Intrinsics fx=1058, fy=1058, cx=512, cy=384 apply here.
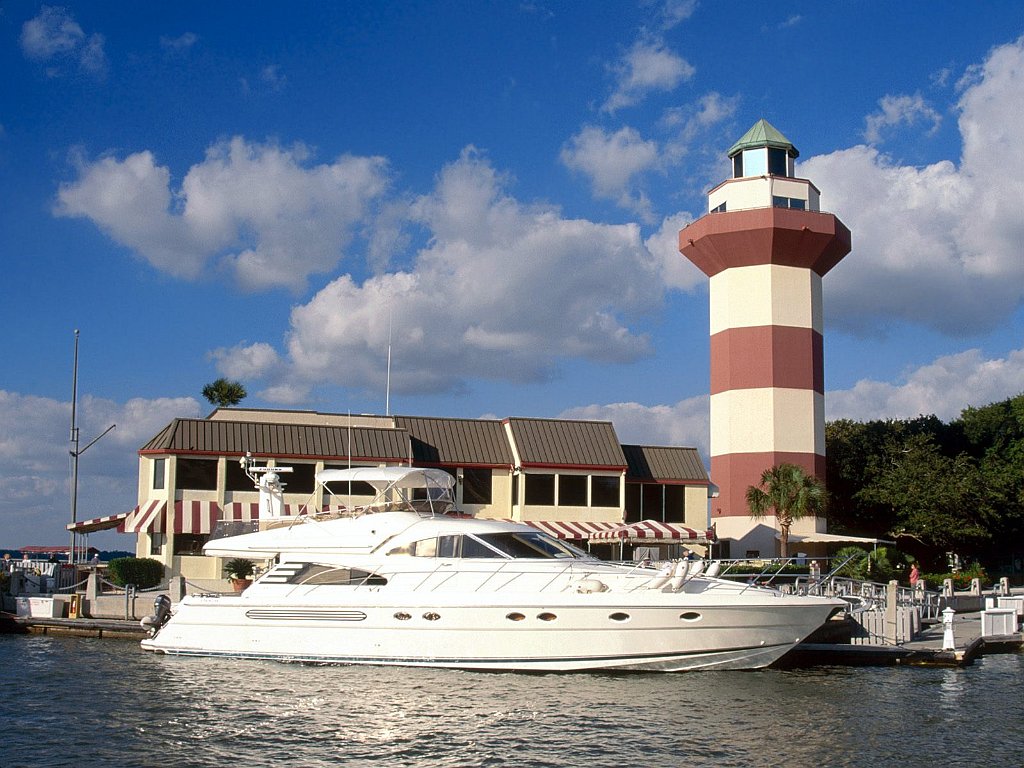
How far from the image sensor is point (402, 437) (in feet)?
124

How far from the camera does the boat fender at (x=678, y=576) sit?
19.4 m

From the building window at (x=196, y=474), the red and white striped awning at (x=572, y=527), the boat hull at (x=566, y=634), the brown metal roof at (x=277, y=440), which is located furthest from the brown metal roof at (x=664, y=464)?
the boat hull at (x=566, y=634)

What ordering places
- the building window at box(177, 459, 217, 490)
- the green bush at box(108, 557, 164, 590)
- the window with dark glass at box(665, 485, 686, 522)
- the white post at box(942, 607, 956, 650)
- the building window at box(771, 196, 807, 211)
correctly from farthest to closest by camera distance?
1. the building window at box(771, 196, 807, 211)
2. the window with dark glass at box(665, 485, 686, 522)
3. the building window at box(177, 459, 217, 490)
4. the green bush at box(108, 557, 164, 590)
5. the white post at box(942, 607, 956, 650)

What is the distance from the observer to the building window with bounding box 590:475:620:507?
127 feet

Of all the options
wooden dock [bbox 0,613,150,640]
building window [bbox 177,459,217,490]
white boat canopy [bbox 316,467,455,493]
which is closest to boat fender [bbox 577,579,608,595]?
white boat canopy [bbox 316,467,455,493]

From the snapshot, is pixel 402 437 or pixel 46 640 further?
pixel 402 437

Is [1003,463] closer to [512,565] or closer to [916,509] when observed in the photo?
[916,509]

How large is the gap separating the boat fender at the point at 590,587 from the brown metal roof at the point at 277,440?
17.7 meters

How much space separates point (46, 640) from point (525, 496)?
17497mm

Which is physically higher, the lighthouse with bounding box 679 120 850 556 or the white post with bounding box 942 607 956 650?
the lighthouse with bounding box 679 120 850 556

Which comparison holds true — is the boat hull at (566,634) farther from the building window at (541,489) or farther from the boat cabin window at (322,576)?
the building window at (541,489)

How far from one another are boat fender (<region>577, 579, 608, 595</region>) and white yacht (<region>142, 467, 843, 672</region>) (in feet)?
0.09

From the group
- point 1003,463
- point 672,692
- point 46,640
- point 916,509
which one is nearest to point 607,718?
point 672,692

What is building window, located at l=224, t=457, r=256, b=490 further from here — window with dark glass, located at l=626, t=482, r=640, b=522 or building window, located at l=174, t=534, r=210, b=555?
window with dark glass, located at l=626, t=482, r=640, b=522
